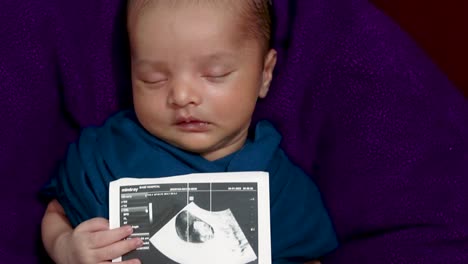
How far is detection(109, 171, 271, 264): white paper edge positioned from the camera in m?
1.21

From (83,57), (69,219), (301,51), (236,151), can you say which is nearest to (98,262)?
(69,219)

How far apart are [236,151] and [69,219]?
32 centimetres

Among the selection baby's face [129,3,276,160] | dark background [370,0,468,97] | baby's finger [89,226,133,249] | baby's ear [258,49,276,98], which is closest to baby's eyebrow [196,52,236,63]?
baby's face [129,3,276,160]

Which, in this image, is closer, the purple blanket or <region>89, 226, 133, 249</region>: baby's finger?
<region>89, 226, 133, 249</region>: baby's finger

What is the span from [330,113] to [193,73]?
310mm

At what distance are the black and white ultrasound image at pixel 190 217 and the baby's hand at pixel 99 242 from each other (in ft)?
0.07

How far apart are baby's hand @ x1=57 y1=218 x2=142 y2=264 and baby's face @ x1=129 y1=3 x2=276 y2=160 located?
18cm

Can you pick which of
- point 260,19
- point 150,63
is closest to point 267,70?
point 260,19

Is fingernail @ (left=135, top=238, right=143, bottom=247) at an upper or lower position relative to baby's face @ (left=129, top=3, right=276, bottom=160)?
lower

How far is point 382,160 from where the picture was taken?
1324 millimetres

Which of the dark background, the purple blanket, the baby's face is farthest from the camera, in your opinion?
the dark background

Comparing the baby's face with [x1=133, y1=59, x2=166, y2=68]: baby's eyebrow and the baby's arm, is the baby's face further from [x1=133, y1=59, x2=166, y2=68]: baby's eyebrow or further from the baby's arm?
the baby's arm

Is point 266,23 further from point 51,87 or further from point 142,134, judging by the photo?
point 51,87

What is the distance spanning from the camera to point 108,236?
3.91ft
